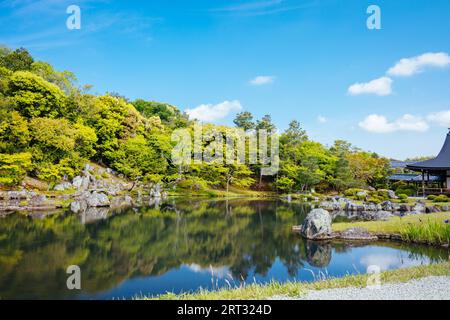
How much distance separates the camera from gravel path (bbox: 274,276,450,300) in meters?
4.54

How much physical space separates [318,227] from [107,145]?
2435cm

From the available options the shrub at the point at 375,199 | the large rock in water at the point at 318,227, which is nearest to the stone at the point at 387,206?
the shrub at the point at 375,199

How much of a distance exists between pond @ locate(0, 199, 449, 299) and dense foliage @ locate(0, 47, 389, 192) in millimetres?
8783

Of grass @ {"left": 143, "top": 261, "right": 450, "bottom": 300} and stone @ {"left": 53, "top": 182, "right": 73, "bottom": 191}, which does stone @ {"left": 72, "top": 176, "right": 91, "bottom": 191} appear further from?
grass @ {"left": 143, "top": 261, "right": 450, "bottom": 300}

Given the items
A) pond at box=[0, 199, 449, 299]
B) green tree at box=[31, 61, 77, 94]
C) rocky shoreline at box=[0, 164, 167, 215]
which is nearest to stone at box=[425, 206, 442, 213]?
pond at box=[0, 199, 449, 299]

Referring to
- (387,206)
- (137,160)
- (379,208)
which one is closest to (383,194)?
(387,206)

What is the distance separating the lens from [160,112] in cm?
4884

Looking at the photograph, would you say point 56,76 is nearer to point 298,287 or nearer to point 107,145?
point 107,145

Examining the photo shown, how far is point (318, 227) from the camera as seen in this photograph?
40.3 ft

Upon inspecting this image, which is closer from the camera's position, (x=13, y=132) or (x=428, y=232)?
(x=428, y=232)

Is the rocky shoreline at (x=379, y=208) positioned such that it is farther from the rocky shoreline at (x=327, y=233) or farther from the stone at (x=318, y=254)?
the stone at (x=318, y=254)
